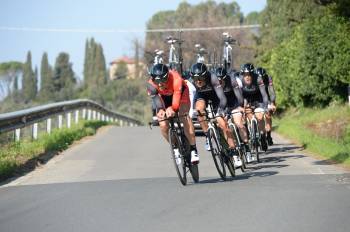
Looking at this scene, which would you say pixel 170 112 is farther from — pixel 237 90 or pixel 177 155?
pixel 237 90

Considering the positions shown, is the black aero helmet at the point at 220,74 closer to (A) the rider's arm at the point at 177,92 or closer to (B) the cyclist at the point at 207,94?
(B) the cyclist at the point at 207,94

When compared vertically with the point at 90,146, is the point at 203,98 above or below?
above

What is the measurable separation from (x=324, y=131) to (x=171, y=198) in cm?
1186

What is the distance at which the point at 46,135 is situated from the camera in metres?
→ 20.6

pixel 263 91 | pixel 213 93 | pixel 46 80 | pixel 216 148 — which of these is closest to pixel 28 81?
pixel 46 80

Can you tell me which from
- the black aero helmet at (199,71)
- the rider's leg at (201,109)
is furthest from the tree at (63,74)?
the black aero helmet at (199,71)

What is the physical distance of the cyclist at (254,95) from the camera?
16.2 m

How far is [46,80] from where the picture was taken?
127 metres

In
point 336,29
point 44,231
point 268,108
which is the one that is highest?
point 336,29

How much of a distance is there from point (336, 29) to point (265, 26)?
58.7 ft

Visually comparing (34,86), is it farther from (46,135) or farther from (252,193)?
(252,193)

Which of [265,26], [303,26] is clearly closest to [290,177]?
[303,26]

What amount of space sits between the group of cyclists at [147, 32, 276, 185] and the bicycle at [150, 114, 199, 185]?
0.15 feet

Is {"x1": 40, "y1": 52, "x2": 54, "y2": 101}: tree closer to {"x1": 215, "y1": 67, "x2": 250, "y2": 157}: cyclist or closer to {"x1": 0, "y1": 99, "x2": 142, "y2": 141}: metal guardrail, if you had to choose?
{"x1": 0, "y1": 99, "x2": 142, "y2": 141}: metal guardrail
